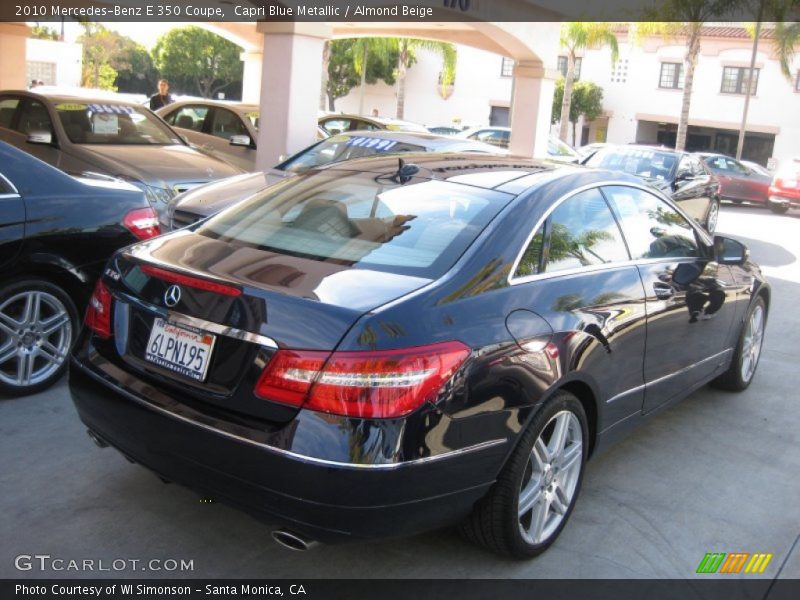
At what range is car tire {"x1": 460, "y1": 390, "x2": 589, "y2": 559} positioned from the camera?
3342 millimetres

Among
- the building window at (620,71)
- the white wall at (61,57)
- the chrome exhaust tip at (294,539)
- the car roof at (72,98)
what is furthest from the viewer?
the building window at (620,71)

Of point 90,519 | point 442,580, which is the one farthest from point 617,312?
point 90,519

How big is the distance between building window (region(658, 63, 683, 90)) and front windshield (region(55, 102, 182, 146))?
3705cm

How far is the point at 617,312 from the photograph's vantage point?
3.97 m

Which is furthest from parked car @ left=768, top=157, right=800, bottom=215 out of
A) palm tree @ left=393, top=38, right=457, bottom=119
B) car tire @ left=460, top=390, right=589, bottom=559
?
palm tree @ left=393, top=38, right=457, bottom=119

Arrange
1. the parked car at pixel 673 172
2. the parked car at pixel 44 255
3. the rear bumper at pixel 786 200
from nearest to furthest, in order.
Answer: the parked car at pixel 44 255, the parked car at pixel 673 172, the rear bumper at pixel 786 200

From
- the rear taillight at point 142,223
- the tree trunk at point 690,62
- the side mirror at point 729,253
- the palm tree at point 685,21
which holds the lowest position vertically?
the rear taillight at point 142,223

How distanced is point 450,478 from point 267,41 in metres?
9.63

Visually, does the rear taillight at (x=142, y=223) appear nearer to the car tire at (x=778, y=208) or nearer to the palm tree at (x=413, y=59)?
the car tire at (x=778, y=208)

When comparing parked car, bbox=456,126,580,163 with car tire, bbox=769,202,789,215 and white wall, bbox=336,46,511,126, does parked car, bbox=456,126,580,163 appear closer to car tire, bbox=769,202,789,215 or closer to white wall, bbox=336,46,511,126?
car tire, bbox=769,202,789,215

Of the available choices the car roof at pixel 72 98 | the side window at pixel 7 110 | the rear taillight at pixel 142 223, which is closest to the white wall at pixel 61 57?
the side window at pixel 7 110

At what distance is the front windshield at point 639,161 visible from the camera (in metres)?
13.6

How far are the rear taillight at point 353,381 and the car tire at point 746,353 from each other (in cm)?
357

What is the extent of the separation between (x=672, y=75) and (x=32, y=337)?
4258cm
